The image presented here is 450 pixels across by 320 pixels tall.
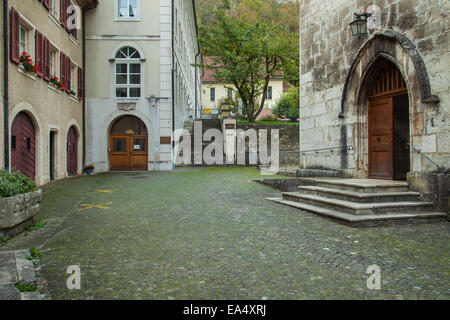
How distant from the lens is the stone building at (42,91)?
11.6 m

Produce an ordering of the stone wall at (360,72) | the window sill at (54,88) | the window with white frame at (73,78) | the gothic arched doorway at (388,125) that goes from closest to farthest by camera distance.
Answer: the stone wall at (360,72) → the gothic arched doorway at (388,125) → the window sill at (54,88) → the window with white frame at (73,78)

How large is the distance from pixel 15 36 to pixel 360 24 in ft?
33.4

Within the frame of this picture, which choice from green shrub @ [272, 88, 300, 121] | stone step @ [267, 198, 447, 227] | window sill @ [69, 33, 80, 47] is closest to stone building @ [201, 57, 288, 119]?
green shrub @ [272, 88, 300, 121]

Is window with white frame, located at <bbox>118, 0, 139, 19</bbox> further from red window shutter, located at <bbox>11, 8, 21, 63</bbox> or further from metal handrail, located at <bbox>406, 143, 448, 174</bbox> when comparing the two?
metal handrail, located at <bbox>406, 143, 448, 174</bbox>

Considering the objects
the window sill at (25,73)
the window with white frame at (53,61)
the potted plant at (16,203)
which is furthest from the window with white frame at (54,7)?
the potted plant at (16,203)

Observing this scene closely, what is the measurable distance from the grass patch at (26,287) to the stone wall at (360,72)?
23.1 ft

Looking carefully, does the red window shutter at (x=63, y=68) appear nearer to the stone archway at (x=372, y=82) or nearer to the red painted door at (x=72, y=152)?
the red painted door at (x=72, y=152)

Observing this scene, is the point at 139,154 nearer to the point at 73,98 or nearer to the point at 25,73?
the point at 73,98

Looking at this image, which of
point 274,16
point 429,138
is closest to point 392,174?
point 429,138

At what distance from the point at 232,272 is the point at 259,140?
69.3 ft

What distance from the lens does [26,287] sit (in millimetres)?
3506

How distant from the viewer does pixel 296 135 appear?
26.0 m

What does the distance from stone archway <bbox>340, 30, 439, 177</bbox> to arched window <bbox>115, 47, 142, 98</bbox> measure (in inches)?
536

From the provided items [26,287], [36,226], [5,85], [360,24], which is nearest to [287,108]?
[360,24]
